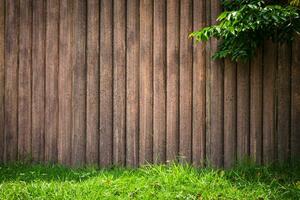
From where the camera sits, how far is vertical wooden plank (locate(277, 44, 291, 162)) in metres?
6.44

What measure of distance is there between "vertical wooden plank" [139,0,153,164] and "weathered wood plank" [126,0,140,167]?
0.08 metres

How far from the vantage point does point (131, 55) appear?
22.6ft

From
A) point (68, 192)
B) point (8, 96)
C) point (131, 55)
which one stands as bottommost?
point (68, 192)

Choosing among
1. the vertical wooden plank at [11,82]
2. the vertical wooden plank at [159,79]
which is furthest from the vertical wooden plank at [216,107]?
the vertical wooden plank at [11,82]

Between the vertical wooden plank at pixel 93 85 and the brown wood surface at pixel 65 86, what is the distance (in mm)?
290

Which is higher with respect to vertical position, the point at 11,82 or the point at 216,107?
the point at 11,82

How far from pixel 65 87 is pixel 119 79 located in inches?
33.8

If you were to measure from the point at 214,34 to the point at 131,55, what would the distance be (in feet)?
4.47

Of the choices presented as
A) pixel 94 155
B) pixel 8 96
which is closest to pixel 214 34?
pixel 94 155

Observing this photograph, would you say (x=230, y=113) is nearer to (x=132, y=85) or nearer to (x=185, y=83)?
(x=185, y=83)

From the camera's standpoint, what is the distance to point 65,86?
23.2 feet

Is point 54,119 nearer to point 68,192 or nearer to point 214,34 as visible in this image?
point 68,192

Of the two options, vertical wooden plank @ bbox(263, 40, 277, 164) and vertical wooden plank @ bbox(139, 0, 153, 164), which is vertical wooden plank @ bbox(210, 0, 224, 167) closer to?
vertical wooden plank @ bbox(263, 40, 277, 164)

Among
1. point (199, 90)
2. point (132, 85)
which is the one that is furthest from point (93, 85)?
point (199, 90)
